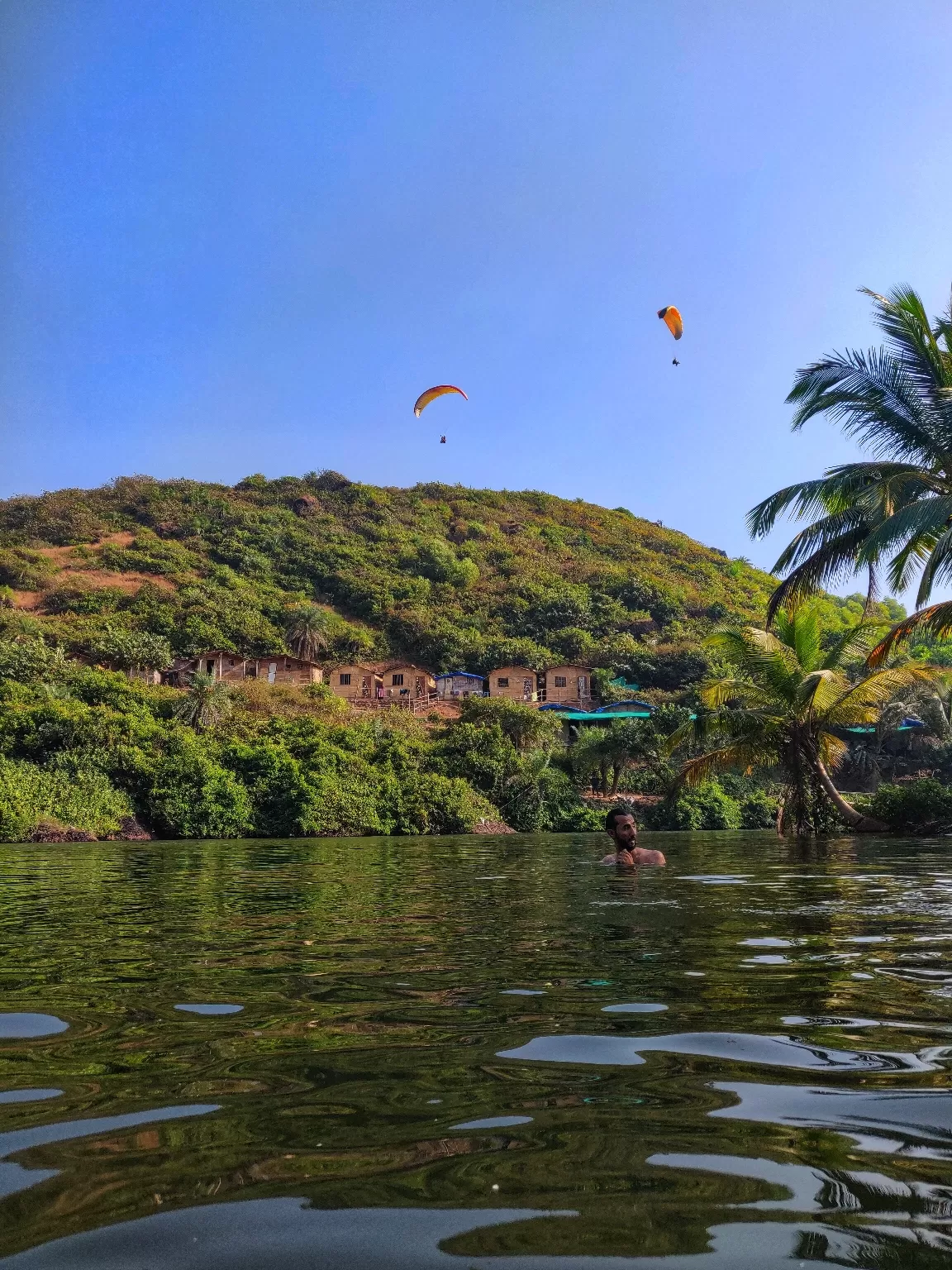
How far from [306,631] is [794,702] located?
47091 mm

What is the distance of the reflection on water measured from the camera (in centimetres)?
149

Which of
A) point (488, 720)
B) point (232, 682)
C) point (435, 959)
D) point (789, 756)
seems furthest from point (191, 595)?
point (435, 959)

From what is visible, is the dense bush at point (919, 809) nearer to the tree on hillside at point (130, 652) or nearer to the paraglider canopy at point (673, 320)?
the paraglider canopy at point (673, 320)

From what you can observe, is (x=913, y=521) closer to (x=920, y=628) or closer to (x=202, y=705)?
(x=920, y=628)

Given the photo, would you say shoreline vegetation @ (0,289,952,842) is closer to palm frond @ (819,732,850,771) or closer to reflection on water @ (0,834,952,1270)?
palm frond @ (819,732,850,771)

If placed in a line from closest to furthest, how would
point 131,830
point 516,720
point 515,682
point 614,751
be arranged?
point 131,830, point 614,751, point 516,720, point 515,682

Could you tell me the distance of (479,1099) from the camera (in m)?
2.21

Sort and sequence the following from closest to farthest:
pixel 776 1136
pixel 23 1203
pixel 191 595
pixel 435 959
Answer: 1. pixel 23 1203
2. pixel 776 1136
3. pixel 435 959
4. pixel 191 595

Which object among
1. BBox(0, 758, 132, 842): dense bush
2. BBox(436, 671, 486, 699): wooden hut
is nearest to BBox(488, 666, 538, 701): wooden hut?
BBox(436, 671, 486, 699): wooden hut

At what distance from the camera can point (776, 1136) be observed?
1.94 m

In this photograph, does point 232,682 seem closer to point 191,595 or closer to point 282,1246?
point 191,595

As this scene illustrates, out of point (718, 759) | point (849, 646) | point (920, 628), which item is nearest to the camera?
point (920, 628)

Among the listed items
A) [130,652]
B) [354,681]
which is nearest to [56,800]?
[130,652]

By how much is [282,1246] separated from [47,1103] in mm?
1116
